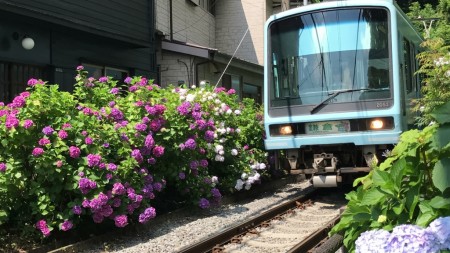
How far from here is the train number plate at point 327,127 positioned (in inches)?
307

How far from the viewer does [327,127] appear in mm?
7938

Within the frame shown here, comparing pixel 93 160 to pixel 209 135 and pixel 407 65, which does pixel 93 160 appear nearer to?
pixel 209 135

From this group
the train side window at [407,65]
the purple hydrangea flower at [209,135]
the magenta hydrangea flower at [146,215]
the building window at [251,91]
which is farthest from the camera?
the building window at [251,91]

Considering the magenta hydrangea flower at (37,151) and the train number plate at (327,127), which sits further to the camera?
the train number plate at (327,127)

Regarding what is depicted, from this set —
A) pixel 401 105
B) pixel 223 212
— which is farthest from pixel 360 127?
pixel 223 212

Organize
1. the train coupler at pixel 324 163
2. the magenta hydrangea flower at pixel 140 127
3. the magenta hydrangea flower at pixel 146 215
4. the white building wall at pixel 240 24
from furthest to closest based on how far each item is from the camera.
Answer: the white building wall at pixel 240 24 < the train coupler at pixel 324 163 < the magenta hydrangea flower at pixel 140 127 < the magenta hydrangea flower at pixel 146 215

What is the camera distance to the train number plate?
25.5ft

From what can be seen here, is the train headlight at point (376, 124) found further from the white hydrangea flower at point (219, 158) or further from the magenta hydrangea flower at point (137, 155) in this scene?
the magenta hydrangea flower at point (137, 155)

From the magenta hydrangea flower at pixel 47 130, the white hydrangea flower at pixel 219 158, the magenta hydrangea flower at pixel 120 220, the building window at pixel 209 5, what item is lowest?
the magenta hydrangea flower at pixel 120 220

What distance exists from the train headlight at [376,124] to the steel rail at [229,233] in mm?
2062

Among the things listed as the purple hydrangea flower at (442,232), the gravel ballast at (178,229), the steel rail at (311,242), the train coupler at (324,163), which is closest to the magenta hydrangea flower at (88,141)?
the gravel ballast at (178,229)

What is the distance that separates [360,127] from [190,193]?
301cm

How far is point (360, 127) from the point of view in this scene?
769 cm

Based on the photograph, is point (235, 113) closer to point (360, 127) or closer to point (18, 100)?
point (360, 127)
